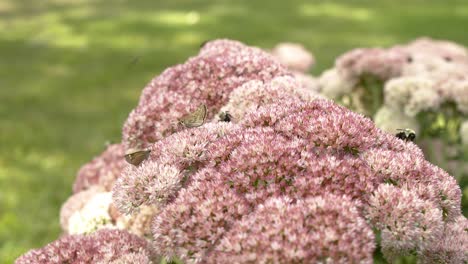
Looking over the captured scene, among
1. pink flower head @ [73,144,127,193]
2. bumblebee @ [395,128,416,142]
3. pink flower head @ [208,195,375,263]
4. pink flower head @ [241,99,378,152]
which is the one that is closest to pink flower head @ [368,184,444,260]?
pink flower head @ [208,195,375,263]

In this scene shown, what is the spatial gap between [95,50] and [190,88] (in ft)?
44.0

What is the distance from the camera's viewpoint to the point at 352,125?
301 centimetres

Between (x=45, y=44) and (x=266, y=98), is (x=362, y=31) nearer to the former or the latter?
(x=45, y=44)

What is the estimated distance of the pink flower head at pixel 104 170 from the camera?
4.76 metres

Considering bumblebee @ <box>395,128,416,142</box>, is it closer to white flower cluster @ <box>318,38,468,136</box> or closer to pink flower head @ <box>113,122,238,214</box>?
pink flower head @ <box>113,122,238,214</box>

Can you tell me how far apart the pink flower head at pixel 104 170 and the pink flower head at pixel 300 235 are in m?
2.33

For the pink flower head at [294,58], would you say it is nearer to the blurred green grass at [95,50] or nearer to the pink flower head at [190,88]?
the blurred green grass at [95,50]

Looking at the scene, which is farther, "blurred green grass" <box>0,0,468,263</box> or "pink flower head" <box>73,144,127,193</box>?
"blurred green grass" <box>0,0,468,263</box>

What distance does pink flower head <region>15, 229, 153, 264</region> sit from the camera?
10.3 ft

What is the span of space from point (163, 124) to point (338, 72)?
112 inches

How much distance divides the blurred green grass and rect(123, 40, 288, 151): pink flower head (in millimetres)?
2968

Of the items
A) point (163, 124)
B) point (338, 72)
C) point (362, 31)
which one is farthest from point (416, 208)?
point (362, 31)

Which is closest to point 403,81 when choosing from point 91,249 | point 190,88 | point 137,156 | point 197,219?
point 190,88

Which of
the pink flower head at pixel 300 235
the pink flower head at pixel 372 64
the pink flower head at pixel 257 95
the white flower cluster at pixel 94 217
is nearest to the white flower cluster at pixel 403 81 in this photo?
the pink flower head at pixel 372 64
